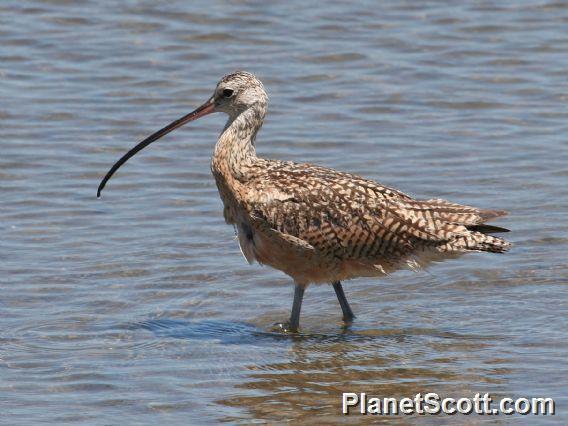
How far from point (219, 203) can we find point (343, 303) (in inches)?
86.8

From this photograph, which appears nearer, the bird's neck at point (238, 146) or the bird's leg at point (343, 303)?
the bird's leg at point (343, 303)

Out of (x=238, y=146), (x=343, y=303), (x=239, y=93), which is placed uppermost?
(x=239, y=93)

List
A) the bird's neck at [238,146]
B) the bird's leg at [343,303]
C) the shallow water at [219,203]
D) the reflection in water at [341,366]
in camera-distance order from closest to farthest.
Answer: the reflection in water at [341,366] < the shallow water at [219,203] < the bird's leg at [343,303] < the bird's neck at [238,146]

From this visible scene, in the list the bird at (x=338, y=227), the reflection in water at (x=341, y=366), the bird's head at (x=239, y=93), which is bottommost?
the reflection in water at (x=341, y=366)

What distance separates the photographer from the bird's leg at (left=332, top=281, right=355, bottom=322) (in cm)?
796

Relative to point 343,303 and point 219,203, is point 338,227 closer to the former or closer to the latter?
point 343,303

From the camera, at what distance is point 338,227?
25.7ft

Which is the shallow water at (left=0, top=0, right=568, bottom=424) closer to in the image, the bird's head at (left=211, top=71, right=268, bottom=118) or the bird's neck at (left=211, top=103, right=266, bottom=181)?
the bird's neck at (left=211, top=103, right=266, bottom=181)

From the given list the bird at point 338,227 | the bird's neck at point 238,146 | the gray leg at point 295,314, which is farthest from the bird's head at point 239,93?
the gray leg at point 295,314

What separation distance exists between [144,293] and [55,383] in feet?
5.25

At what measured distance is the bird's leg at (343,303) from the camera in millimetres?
7960

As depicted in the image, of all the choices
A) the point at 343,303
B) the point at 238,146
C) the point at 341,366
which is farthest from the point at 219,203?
the point at 341,366

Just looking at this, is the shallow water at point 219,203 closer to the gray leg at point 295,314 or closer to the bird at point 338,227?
the gray leg at point 295,314

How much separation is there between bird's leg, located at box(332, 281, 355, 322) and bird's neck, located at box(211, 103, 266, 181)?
0.81 m
